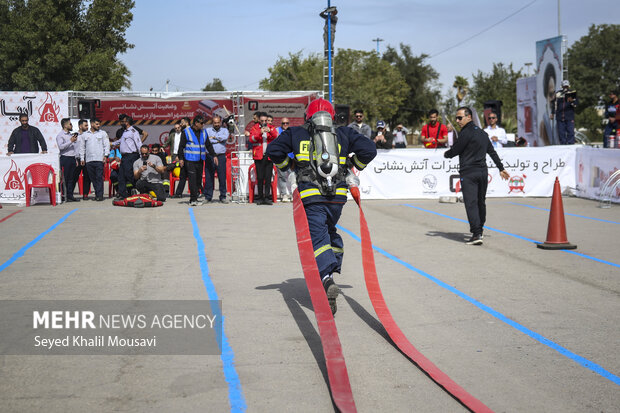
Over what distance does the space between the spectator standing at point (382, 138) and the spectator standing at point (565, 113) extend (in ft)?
22.1

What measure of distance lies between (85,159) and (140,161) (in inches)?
57.9

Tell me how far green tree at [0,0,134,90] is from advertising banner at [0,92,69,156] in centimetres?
1596

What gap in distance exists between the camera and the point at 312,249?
249 inches

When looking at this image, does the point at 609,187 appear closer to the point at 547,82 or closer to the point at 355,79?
the point at 547,82

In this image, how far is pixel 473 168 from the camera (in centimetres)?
1122

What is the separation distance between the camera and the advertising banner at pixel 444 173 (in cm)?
1828

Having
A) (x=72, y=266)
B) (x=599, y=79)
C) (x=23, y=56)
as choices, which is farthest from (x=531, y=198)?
(x=599, y=79)

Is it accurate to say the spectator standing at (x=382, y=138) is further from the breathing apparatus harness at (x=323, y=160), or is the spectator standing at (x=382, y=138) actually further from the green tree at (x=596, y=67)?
the green tree at (x=596, y=67)

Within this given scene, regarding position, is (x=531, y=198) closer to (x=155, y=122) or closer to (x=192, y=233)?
(x=192, y=233)

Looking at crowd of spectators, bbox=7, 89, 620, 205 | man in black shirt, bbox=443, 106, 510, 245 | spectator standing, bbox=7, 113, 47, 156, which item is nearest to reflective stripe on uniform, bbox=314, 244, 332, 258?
man in black shirt, bbox=443, 106, 510, 245

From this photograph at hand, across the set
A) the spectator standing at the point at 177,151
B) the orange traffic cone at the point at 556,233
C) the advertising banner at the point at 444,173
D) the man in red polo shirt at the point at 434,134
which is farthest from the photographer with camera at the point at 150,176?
the orange traffic cone at the point at 556,233

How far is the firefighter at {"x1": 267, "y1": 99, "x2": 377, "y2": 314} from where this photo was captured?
257 inches

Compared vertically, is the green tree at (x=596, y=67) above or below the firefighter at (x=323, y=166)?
above

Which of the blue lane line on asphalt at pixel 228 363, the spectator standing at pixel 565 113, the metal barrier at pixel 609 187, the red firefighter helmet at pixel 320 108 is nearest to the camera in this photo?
the blue lane line on asphalt at pixel 228 363
